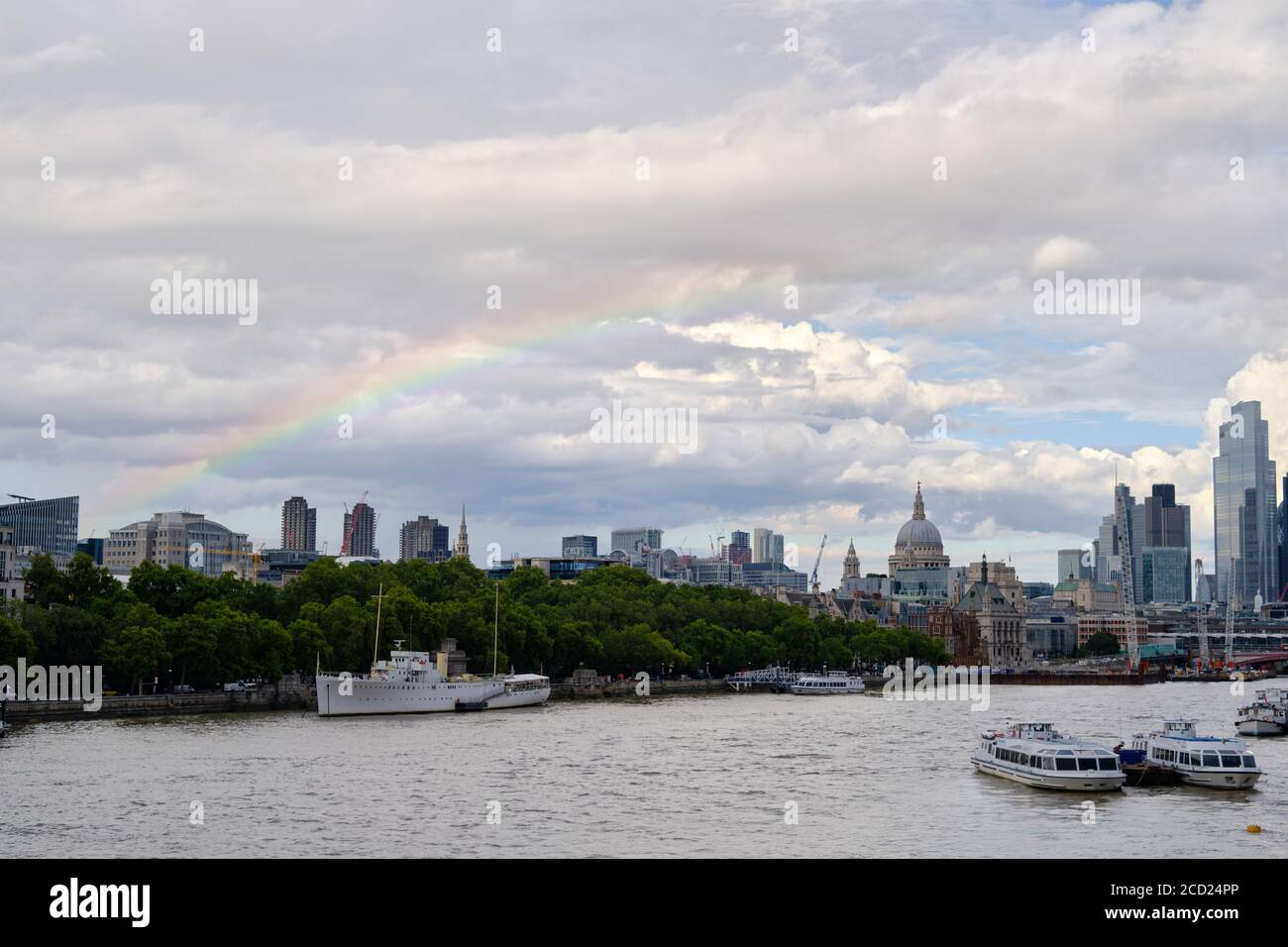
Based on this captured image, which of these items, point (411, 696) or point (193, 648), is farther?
point (411, 696)

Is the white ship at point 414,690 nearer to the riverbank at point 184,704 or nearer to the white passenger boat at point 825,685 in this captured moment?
the riverbank at point 184,704

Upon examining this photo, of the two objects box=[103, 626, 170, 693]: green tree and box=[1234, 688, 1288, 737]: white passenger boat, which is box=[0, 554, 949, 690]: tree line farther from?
box=[1234, 688, 1288, 737]: white passenger boat

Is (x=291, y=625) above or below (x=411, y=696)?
above

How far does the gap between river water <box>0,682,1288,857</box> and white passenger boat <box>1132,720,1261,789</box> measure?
121 centimetres

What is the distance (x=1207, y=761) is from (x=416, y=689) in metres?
71.1

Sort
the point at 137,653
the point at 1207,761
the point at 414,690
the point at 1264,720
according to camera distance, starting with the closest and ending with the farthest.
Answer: the point at 1207,761 < the point at 137,653 < the point at 1264,720 < the point at 414,690

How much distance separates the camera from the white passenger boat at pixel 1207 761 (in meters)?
68.1

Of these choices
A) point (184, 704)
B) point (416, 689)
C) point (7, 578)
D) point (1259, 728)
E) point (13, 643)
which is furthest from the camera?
point (7, 578)

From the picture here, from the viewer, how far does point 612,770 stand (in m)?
71.8

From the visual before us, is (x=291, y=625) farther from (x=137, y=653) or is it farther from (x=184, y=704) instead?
(x=137, y=653)

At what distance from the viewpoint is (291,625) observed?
126375 mm

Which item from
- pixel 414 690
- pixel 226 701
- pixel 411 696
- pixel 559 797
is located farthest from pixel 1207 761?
pixel 226 701

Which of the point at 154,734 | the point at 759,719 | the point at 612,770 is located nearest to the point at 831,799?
the point at 612,770
